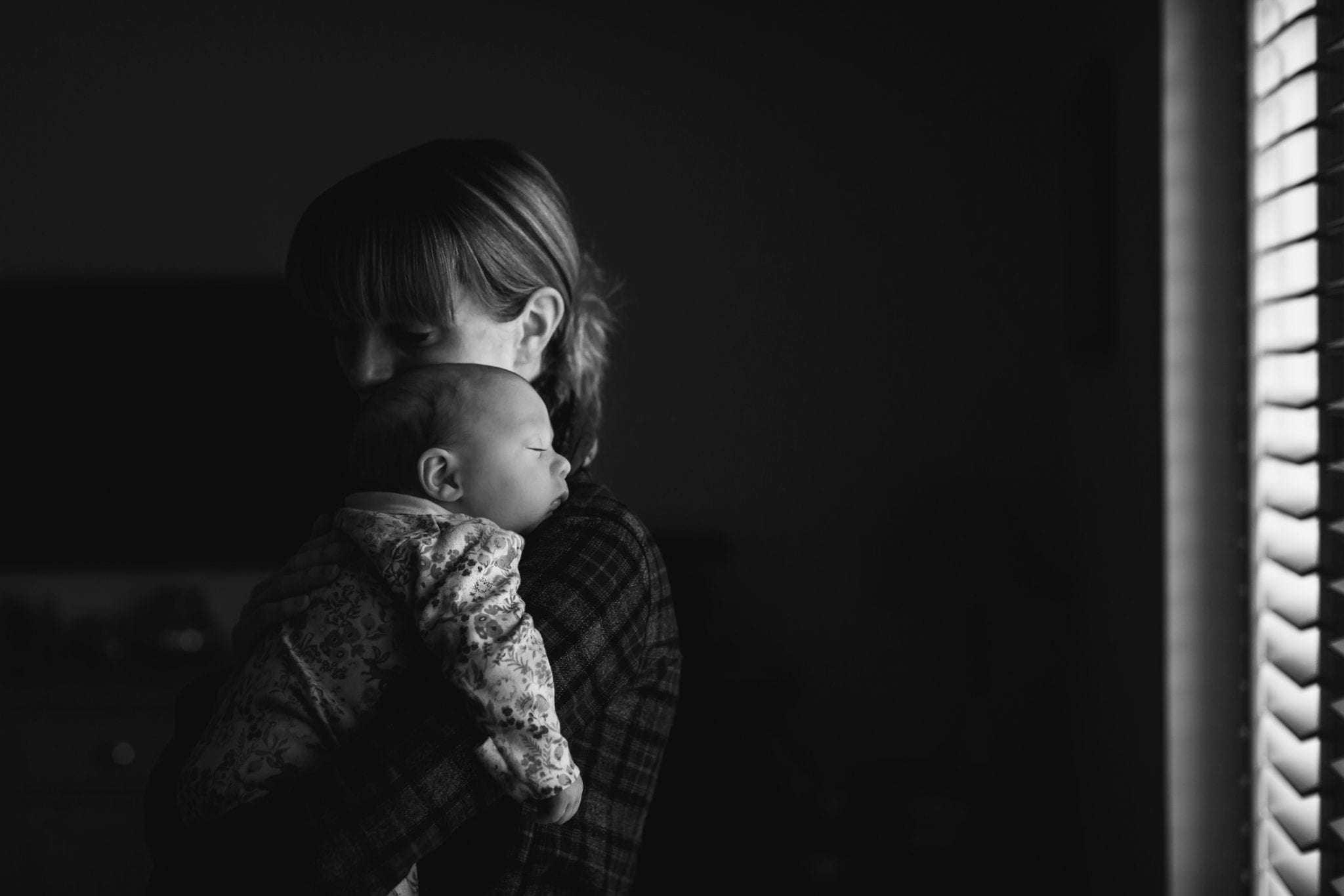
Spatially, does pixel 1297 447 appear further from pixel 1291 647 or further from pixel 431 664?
pixel 431 664

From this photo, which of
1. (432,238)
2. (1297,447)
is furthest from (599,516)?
(1297,447)

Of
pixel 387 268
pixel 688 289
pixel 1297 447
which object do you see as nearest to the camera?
pixel 387 268

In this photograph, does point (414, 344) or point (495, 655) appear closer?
point (495, 655)

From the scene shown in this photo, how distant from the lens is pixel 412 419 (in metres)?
1.02

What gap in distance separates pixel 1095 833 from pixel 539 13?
2716mm

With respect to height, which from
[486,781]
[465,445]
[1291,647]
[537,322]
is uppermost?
[537,322]

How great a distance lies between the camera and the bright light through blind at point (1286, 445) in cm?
123

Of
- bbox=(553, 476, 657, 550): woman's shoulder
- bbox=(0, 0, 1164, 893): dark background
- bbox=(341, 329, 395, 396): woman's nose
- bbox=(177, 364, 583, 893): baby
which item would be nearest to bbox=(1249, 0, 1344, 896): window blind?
bbox=(553, 476, 657, 550): woman's shoulder

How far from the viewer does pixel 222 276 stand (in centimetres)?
333

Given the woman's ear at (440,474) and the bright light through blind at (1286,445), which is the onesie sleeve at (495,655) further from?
the bright light through blind at (1286,445)

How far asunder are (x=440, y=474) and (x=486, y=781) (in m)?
0.29

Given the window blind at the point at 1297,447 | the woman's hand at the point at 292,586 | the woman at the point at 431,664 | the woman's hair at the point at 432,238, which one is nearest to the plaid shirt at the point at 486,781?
the woman at the point at 431,664

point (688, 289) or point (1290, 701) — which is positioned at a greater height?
point (688, 289)

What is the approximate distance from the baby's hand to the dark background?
7.25 feet
